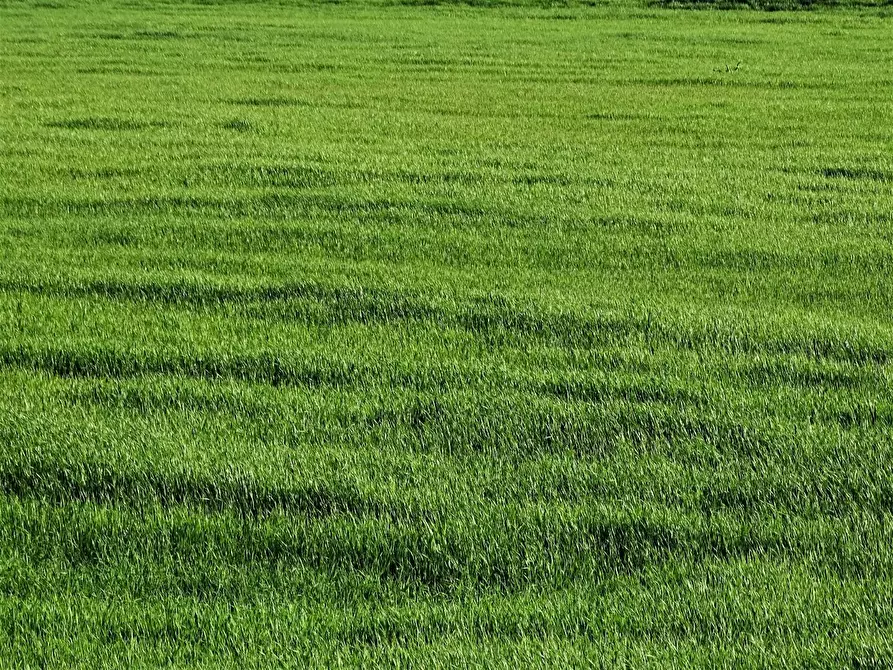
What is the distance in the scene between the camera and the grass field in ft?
10.1

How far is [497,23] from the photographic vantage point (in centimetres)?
2152

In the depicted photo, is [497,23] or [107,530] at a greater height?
[497,23]

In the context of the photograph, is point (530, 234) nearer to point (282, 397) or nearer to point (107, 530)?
point (282, 397)

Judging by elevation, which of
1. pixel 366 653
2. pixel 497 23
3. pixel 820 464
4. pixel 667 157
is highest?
pixel 497 23

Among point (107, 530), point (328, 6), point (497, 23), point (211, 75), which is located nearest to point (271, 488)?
point (107, 530)

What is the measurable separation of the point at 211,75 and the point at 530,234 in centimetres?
919

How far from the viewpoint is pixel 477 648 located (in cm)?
294

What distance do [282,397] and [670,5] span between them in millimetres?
21540

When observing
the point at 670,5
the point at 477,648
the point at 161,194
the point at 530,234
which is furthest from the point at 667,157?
the point at 670,5

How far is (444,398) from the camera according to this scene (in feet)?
14.5

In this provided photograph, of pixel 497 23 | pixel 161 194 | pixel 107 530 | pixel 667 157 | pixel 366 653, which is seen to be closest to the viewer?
pixel 366 653

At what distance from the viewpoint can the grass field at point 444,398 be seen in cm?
308

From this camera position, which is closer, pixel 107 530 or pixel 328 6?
pixel 107 530

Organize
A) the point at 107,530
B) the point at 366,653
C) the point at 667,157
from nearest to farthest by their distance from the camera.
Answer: the point at 366,653 < the point at 107,530 < the point at 667,157
